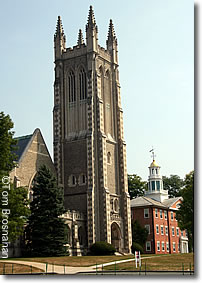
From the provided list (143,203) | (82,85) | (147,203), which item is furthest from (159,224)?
(82,85)

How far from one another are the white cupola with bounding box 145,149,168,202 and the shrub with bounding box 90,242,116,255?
26193mm

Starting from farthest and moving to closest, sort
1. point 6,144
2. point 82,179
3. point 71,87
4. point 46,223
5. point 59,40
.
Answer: point 59,40
point 71,87
point 82,179
point 46,223
point 6,144

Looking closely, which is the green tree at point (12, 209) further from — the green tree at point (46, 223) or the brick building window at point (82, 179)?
the brick building window at point (82, 179)

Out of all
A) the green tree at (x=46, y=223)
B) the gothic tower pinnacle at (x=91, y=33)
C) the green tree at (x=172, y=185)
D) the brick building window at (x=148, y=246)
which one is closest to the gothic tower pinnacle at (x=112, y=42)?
the gothic tower pinnacle at (x=91, y=33)

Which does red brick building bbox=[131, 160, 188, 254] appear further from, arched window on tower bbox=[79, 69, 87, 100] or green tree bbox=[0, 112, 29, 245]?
green tree bbox=[0, 112, 29, 245]

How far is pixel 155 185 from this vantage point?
73562mm

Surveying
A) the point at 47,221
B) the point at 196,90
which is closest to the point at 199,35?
the point at 196,90

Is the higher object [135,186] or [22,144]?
[22,144]

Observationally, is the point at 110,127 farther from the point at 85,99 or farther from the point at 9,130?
the point at 9,130

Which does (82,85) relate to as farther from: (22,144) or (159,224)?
(159,224)

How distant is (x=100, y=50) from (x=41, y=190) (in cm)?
2115

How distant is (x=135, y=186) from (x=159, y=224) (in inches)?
584

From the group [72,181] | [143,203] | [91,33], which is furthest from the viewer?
[143,203]

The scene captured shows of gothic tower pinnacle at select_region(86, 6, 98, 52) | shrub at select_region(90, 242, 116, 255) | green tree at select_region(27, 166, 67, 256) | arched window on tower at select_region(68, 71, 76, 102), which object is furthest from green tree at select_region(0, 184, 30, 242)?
gothic tower pinnacle at select_region(86, 6, 98, 52)
